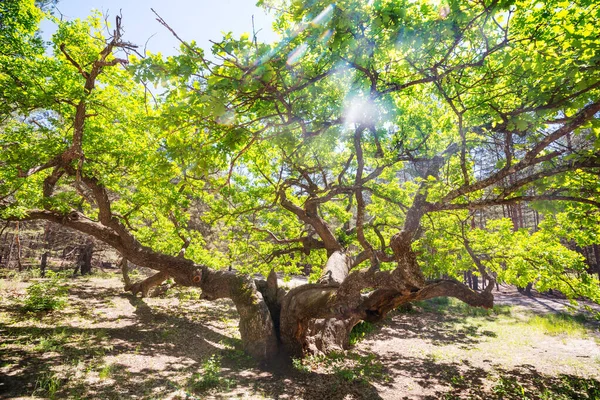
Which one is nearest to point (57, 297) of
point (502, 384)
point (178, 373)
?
point (178, 373)

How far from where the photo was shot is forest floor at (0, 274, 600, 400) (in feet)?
18.4

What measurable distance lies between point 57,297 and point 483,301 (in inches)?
563

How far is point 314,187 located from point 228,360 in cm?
561

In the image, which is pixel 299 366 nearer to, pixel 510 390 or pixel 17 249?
pixel 510 390

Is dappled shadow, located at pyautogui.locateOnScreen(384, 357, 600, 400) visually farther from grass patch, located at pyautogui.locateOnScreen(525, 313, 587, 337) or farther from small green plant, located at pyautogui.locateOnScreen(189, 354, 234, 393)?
grass patch, located at pyautogui.locateOnScreen(525, 313, 587, 337)

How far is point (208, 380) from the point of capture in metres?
5.93

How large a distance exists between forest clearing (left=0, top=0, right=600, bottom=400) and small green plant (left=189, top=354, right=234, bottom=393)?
0.21 feet

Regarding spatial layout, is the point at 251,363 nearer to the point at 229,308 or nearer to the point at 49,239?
the point at 229,308

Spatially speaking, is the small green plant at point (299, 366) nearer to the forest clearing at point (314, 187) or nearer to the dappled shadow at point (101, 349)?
the forest clearing at point (314, 187)

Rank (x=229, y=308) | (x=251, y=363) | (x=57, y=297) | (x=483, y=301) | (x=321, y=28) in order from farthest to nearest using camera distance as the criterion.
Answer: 1. (x=229, y=308)
2. (x=57, y=297)
3. (x=251, y=363)
4. (x=483, y=301)
5. (x=321, y=28)

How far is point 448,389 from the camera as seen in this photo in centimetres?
646

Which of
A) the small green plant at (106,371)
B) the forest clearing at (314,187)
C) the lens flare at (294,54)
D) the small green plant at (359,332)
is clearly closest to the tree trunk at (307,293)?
the forest clearing at (314,187)

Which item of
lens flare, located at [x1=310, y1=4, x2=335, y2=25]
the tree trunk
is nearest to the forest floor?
the tree trunk

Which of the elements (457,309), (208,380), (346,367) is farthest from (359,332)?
(457,309)
